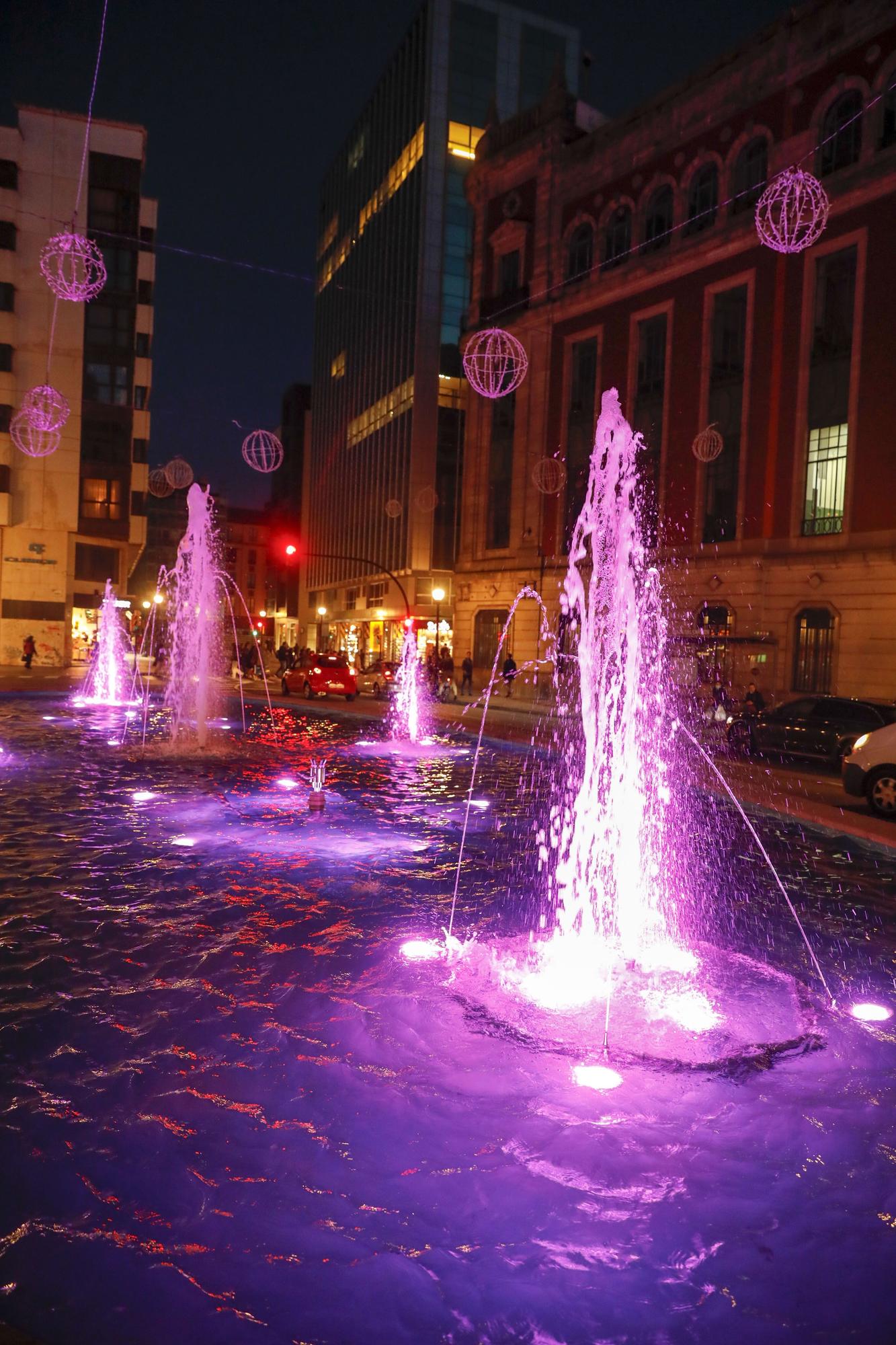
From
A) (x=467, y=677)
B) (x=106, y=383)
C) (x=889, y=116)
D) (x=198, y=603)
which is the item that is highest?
(x=889, y=116)

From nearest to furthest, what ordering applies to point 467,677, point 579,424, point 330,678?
point 330,678
point 467,677
point 579,424

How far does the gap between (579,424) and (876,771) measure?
92.3 feet

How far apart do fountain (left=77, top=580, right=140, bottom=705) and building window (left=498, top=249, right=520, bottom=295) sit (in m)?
24.0

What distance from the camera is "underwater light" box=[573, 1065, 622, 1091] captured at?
5008mm

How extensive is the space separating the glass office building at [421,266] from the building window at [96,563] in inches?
613

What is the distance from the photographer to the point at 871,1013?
20.1ft

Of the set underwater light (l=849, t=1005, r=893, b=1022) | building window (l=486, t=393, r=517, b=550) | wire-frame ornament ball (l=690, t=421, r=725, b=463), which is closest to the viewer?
underwater light (l=849, t=1005, r=893, b=1022)

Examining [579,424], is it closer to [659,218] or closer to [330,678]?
[659,218]

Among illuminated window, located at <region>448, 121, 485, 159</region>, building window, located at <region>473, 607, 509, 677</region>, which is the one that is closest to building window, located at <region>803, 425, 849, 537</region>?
building window, located at <region>473, 607, 509, 677</region>

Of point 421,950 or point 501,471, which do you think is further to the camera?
point 501,471

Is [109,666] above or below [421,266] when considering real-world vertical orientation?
below

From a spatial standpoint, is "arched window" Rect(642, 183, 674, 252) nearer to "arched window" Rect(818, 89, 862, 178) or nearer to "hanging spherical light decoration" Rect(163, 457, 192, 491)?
"arched window" Rect(818, 89, 862, 178)

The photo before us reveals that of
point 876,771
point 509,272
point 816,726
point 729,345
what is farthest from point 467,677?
point 876,771

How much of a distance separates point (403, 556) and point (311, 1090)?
52438mm
